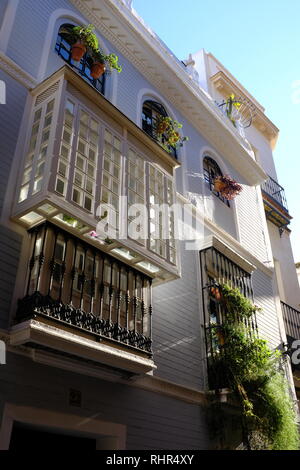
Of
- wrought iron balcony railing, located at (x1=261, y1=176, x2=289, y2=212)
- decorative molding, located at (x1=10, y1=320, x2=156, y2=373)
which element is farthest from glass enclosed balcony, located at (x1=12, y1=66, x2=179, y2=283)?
wrought iron balcony railing, located at (x1=261, y1=176, x2=289, y2=212)

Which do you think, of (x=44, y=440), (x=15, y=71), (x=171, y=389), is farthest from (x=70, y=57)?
(x=44, y=440)

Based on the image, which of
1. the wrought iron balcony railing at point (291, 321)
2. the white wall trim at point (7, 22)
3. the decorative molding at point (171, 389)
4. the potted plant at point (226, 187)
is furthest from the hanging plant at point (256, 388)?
the white wall trim at point (7, 22)

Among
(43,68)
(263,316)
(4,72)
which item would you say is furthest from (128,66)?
(263,316)

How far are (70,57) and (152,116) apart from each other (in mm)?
2504

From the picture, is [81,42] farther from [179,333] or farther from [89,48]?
[179,333]

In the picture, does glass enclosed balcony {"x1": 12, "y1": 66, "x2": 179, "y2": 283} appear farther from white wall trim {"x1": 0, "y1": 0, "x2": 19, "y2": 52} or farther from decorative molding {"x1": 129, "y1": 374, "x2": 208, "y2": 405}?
decorative molding {"x1": 129, "y1": 374, "x2": 208, "y2": 405}

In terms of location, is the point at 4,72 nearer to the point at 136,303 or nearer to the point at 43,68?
the point at 43,68

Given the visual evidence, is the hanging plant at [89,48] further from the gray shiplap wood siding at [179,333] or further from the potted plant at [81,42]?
the gray shiplap wood siding at [179,333]

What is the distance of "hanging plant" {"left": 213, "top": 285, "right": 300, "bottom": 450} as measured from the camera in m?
7.47

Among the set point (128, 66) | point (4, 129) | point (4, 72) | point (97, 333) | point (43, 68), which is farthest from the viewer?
point (128, 66)

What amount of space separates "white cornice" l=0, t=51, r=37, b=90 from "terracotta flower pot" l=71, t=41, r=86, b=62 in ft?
4.20

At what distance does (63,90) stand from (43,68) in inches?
59.8

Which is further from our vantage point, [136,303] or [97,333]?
[136,303]

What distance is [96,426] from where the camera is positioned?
576 cm
